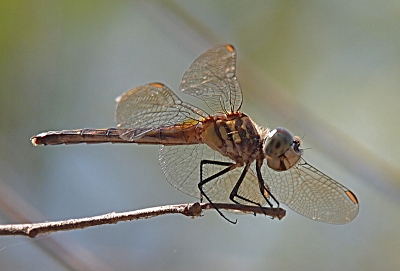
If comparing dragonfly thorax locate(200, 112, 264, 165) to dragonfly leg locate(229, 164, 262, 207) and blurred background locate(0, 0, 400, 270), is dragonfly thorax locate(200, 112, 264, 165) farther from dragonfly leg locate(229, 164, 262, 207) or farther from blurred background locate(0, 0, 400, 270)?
blurred background locate(0, 0, 400, 270)

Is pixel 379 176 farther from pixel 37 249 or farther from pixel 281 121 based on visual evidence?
pixel 37 249

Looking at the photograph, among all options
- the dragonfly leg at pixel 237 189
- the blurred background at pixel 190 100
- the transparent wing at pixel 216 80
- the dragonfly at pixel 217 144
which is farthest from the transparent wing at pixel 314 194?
the blurred background at pixel 190 100

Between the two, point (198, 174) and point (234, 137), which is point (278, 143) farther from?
point (198, 174)

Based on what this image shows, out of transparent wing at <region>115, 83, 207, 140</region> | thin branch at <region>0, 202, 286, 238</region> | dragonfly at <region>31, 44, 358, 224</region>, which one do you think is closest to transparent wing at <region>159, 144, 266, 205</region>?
dragonfly at <region>31, 44, 358, 224</region>

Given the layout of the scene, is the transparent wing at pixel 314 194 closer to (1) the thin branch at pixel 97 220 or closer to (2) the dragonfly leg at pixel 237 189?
(2) the dragonfly leg at pixel 237 189

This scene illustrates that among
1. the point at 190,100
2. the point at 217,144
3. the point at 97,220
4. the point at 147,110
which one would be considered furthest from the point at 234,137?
the point at 190,100
